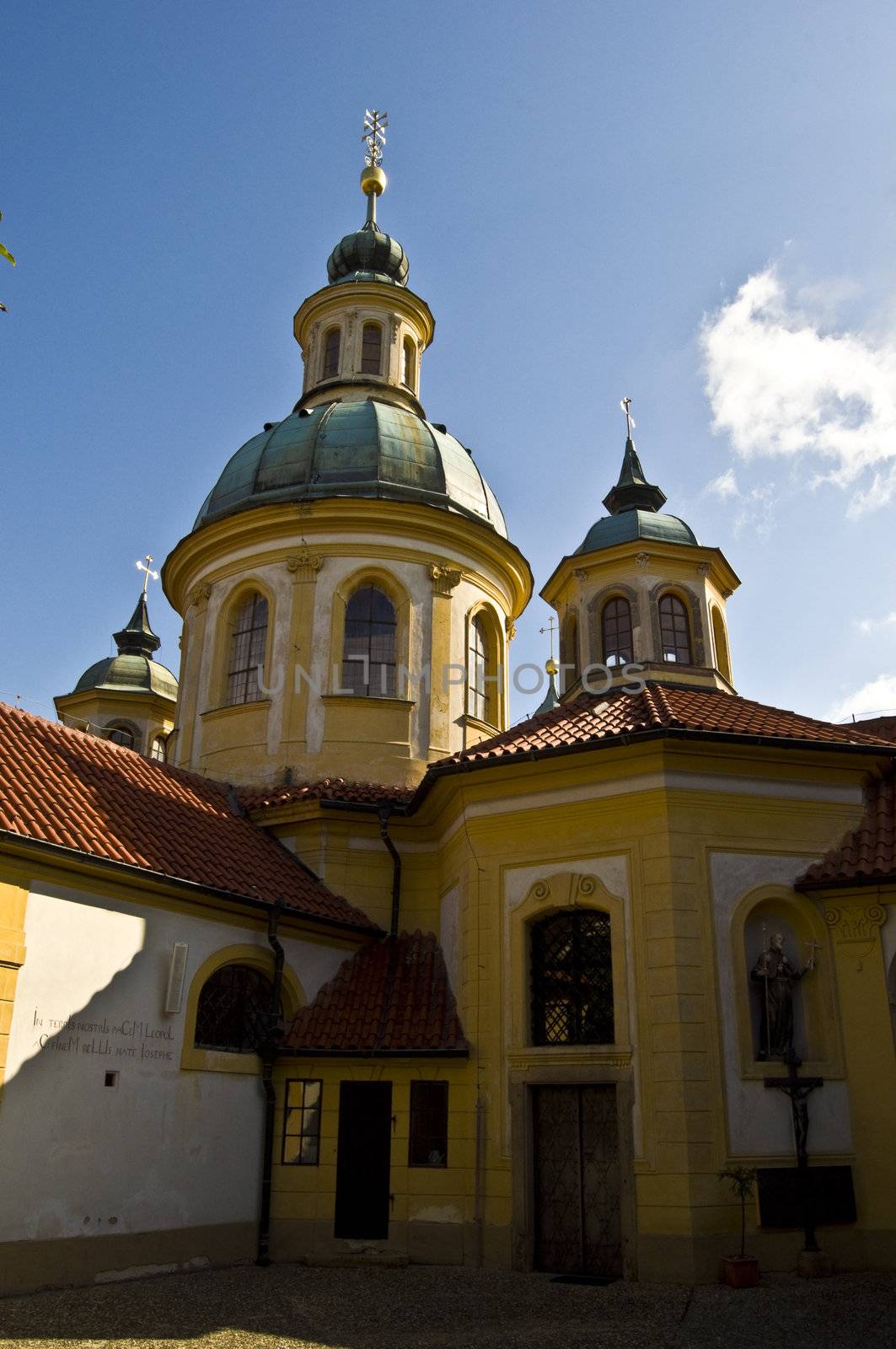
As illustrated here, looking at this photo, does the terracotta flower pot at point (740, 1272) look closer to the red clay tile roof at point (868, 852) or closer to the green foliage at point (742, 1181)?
the green foliage at point (742, 1181)

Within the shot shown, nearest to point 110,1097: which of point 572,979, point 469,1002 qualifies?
point 469,1002

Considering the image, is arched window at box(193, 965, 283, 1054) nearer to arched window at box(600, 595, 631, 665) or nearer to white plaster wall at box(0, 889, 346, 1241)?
white plaster wall at box(0, 889, 346, 1241)

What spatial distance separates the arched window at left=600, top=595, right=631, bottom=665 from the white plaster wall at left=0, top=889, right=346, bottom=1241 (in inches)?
360

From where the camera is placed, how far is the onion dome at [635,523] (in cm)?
2122

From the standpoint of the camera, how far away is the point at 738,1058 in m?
12.8

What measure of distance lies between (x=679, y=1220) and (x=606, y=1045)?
196cm

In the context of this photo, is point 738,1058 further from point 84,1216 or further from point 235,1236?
point 84,1216

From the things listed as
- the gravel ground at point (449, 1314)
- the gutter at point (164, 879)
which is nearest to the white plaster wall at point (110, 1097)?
the gutter at point (164, 879)

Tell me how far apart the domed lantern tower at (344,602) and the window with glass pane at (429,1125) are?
5.84 meters

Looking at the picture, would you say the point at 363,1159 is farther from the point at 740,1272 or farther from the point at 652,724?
the point at 652,724

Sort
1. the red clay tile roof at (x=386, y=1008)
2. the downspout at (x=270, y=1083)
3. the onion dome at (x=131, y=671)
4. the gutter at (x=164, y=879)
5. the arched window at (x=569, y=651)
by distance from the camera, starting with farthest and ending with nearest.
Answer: the onion dome at (x=131, y=671) < the arched window at (x=569, y=651) < the red clay tile roof at (x=386, y=1008) < the downspout at (x=270, y=1083) < the gutter at (x=164, y=879)

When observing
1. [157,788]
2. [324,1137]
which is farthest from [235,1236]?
[157,788]

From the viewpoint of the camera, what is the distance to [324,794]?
1742cm

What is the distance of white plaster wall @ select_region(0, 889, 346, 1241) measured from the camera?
1134cm
